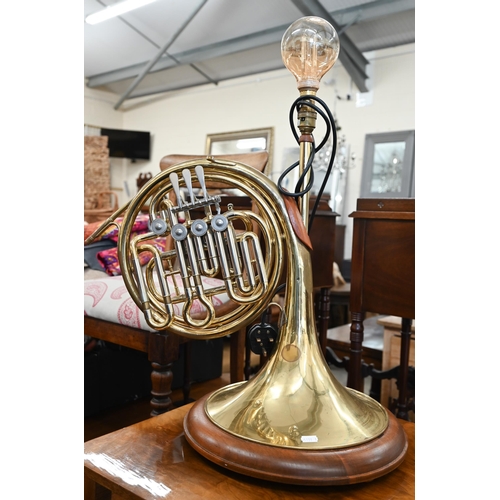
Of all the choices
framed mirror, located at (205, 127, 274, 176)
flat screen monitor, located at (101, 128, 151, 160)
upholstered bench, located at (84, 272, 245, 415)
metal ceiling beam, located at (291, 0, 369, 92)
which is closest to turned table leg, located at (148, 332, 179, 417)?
upholstered bench, located at (84, 272, 245, 415)

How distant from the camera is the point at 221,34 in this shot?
502 centimetres

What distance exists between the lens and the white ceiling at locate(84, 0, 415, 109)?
13.7 feet

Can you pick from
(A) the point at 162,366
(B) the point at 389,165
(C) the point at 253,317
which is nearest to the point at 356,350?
(A) the point at 162,366

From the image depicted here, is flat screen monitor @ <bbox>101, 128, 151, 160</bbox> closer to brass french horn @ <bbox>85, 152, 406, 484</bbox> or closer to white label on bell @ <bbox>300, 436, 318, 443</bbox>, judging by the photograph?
brass french horn @ <bbox>85, 152, 406, 484</bbox>

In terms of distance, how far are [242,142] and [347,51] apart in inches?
66.1

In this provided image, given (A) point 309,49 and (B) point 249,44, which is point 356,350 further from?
(B) point 249,44

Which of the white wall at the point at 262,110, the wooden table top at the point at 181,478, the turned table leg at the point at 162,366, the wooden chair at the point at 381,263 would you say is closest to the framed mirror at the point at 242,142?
the white wall at the point at 262,110

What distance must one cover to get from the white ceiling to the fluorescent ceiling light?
0.56 ft

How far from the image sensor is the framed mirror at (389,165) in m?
4.44

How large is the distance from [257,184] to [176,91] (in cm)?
641

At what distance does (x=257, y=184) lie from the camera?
1.75ft

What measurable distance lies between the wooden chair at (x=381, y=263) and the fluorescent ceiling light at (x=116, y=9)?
12.6ft

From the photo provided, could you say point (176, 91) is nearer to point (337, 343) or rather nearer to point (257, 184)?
point (337, 343)
